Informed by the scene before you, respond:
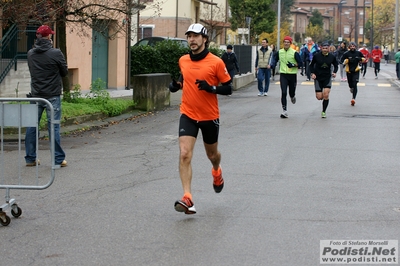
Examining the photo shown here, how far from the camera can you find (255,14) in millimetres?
60562

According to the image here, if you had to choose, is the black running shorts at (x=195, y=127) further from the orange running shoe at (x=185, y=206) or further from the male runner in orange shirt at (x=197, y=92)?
the orange running shoe at (x=185, y=206)

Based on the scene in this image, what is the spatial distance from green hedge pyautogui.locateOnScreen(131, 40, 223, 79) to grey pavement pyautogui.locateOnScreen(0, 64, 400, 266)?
1357cm

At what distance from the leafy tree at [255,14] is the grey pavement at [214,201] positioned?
45597 millimetres

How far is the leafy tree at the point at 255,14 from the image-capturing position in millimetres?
60062

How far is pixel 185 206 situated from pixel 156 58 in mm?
21424

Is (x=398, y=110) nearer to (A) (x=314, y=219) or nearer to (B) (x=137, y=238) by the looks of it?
(A) (x=314, y=219)

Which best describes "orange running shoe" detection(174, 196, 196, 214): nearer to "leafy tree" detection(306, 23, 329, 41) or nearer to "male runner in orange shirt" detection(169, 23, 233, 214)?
"male runner in orange shirt" detection(169, 23, 233, 214)

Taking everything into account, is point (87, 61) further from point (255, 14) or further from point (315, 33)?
point (315, 33)

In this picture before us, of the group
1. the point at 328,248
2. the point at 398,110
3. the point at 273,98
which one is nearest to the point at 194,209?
the point at 328,248

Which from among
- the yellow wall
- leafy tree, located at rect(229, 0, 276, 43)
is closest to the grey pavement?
the yellow wall

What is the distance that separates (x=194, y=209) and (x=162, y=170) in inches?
112

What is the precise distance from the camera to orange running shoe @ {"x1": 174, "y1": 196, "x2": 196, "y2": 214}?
7.38m

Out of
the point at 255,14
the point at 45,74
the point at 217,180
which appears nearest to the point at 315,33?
the point at 255,14

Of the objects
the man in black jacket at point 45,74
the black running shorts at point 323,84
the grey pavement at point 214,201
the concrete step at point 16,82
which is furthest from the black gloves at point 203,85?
the concrete step at point 16,82
